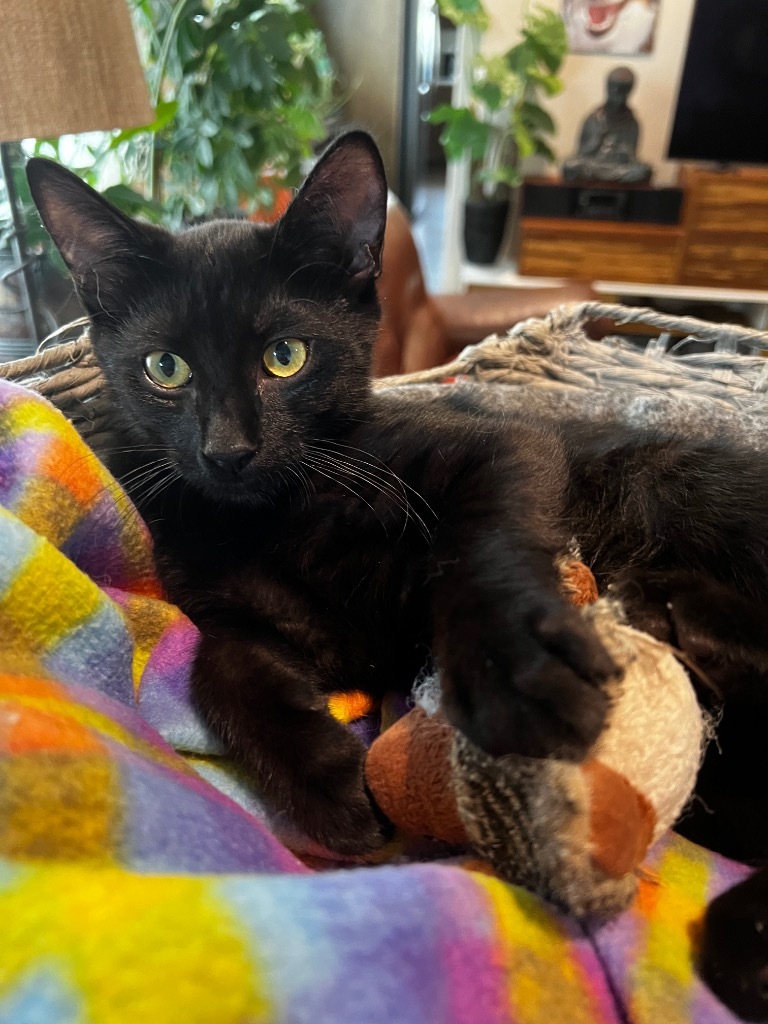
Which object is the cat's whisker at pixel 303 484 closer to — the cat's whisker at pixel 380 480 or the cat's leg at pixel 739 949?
the cat's whisker at pixel 380 480

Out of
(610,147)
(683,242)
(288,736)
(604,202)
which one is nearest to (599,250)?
(604,202)

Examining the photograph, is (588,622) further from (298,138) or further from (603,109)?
(603,109)

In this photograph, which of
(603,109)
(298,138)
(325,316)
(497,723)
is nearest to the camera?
(497,723)

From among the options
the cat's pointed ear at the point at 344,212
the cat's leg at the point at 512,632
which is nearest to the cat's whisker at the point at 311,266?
the cat's pointed ear at the point at 344,212

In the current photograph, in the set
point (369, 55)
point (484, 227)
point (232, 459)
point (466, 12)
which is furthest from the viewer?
point (369, 55)

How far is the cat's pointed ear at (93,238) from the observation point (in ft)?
2.86

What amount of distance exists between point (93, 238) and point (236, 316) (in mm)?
225

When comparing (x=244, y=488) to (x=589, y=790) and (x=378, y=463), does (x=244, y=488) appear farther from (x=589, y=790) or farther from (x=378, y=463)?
(x=589, y=790)

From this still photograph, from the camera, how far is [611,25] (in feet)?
11.6

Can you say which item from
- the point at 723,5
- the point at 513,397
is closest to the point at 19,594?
the point at 513,397

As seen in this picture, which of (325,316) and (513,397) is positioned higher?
(325,316)

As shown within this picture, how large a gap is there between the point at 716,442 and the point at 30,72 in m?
1.11

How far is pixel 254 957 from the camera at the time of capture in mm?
375

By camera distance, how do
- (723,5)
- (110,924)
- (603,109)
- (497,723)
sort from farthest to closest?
(603,109), (723,5), (497,723), (110,924)
